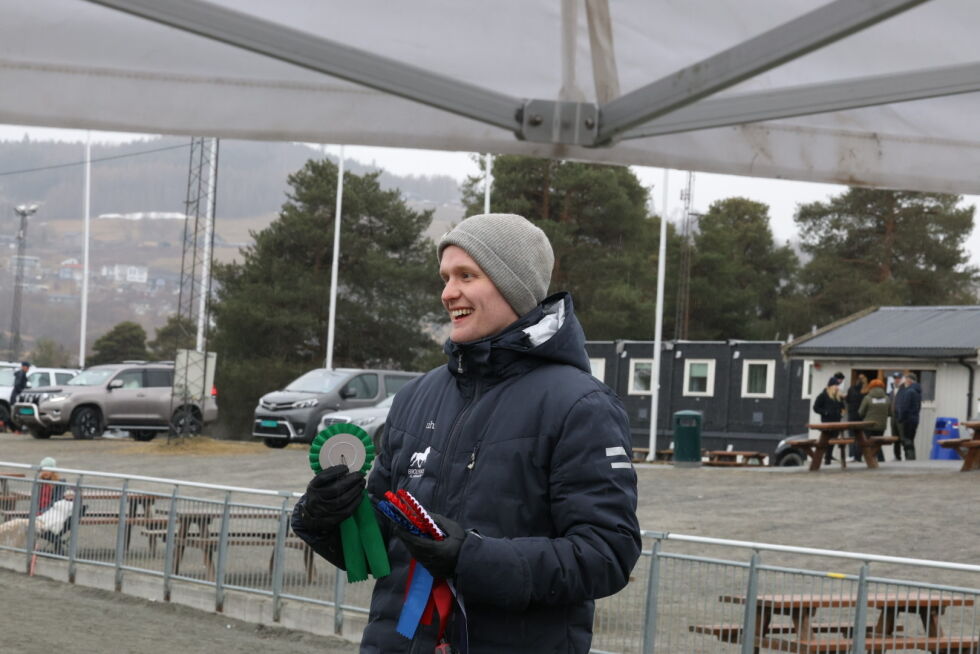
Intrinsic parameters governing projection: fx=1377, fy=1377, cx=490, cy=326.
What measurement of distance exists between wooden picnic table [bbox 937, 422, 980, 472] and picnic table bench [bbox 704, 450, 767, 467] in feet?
28.8

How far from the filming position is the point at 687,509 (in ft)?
61.5

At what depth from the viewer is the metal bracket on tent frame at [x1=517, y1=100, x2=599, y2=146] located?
415cm

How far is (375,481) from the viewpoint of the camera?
3189 millimetres

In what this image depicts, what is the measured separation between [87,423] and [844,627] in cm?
2709

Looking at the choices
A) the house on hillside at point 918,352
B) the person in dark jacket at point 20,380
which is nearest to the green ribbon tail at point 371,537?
the house on hillside at point 918,352

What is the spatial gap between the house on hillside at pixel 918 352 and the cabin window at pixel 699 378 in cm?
360

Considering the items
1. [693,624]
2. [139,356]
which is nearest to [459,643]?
[693,624]

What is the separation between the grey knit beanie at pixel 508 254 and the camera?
2998 millimetres

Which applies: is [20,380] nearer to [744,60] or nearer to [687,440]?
[687,440]

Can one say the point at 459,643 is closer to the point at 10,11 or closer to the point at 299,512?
the point at 299,512

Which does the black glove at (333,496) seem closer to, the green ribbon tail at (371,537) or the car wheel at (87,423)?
the green ribbon tail at (371,537)

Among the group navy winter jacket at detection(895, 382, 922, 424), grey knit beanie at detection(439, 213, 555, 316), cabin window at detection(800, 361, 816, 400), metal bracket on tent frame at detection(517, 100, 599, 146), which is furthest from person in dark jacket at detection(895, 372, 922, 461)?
grey knit beanie at detection(439, 213, 555, 316)

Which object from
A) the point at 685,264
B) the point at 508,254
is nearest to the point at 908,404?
the point at 508,254

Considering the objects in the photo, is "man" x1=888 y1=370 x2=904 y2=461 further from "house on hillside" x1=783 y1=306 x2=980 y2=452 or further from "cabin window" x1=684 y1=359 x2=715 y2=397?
"cabin window" x1=684 y1=359 x2=715 y2=397
